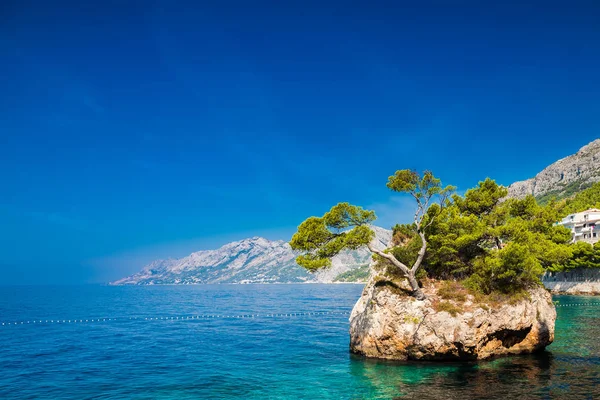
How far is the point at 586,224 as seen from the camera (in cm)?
10506

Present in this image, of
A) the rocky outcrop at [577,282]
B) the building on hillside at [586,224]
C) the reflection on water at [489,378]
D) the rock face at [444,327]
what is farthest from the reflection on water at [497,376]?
the building on hillside at [586,224]

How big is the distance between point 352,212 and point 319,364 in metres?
11.4

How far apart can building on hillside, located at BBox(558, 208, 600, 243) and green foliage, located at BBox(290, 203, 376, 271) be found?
96182mm

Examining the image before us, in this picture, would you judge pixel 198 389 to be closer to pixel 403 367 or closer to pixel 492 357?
pixel 403 367

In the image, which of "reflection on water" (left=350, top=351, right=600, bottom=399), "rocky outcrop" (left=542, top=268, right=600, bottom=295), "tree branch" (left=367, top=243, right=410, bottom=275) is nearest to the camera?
"reflection on water" (left=350, top=351, right=600, bottom=399)

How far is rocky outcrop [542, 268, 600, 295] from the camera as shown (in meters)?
86.1

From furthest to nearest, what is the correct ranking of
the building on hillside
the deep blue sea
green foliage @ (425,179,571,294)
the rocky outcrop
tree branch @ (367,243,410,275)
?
the building on hillside
the rocky outcrop
green foliage @ (425,179,571,294)
tree branch @ (367,243,410,275)
the deep blue sea

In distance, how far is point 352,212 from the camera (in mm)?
29672

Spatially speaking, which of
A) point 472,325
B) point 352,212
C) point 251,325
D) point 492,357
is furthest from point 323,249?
point 251,325

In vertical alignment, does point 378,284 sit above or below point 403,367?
above

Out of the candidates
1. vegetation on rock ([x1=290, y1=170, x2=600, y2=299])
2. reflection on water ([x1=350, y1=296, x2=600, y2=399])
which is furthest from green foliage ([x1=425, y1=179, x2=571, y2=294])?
reflection on water ([x1=350, y1=296, x2=600, y2=399])

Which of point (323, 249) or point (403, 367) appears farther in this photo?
point (323, 249)

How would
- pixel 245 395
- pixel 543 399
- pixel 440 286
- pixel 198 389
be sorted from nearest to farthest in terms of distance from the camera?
1. pixel 543 399
2. pixel 245 395
3. pixel 198 389
4. pixel 440 286

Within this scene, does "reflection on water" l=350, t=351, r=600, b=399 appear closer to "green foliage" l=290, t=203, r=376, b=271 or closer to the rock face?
the rock face
